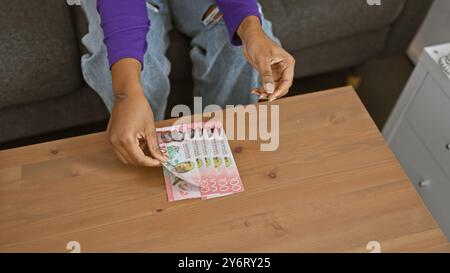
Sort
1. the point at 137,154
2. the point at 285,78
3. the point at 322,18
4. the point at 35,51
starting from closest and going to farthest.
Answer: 1. the point at 137,154
2. the point at 285,78
3. the point at 35,51
4. the point at 322,18

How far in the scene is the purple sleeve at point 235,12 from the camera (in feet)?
3.20

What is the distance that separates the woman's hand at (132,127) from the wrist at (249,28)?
0.27 m

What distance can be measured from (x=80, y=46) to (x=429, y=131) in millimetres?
943

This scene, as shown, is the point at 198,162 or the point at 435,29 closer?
the point at 198,162

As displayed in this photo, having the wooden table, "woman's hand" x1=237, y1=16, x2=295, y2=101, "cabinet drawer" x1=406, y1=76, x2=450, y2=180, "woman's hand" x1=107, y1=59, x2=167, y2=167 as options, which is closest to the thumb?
"woman's hand" x1=237, y1=16, x2=295, y2=101

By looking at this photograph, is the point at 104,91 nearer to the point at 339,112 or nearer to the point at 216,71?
the point at 216,71

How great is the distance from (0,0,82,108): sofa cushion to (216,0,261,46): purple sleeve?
0.41 meters

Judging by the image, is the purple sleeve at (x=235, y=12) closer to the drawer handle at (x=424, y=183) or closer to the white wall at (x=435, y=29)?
the drawer handle at (x=424, y=183)

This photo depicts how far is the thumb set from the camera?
2.85 feet

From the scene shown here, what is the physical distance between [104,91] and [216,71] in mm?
292

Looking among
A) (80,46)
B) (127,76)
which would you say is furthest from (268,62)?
(80,46)

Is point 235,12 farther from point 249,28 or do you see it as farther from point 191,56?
point 191,56

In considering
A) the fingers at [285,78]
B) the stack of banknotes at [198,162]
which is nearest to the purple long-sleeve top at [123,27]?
the stack of banknotes at [198,162]

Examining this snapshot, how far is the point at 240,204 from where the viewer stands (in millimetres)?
805
